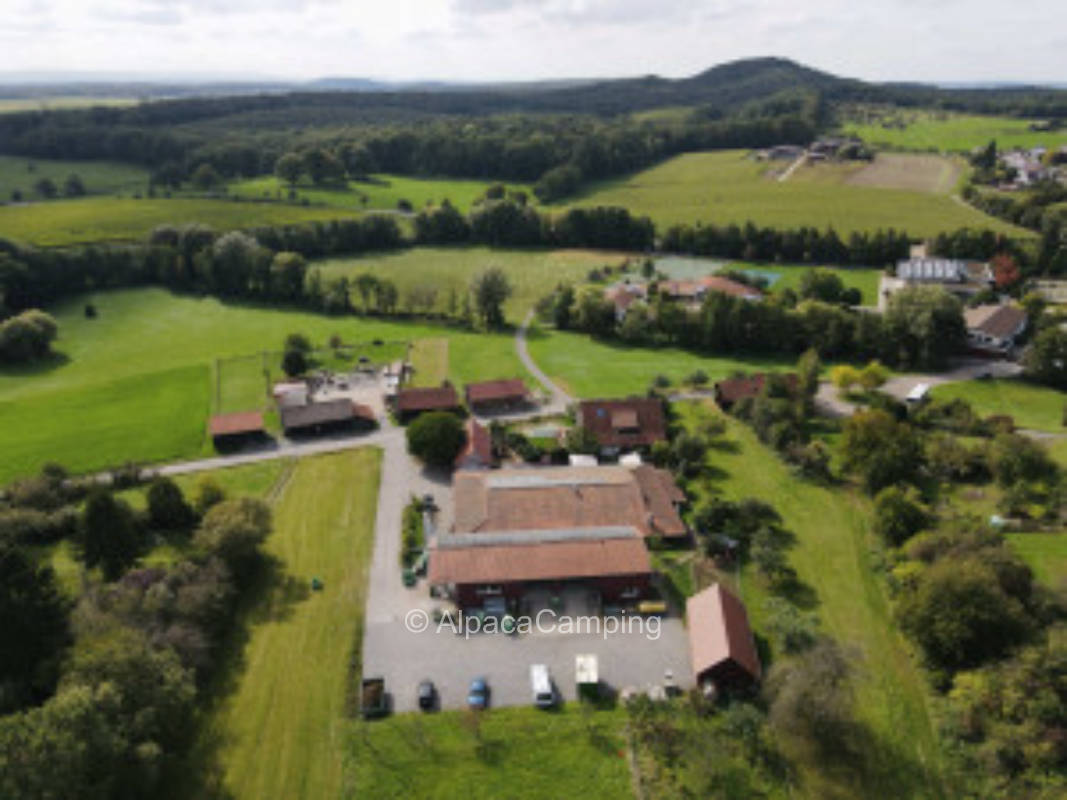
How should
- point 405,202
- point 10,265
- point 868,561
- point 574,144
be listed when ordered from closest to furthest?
point 868,561
point 10,265
point 405,202
point 574,144

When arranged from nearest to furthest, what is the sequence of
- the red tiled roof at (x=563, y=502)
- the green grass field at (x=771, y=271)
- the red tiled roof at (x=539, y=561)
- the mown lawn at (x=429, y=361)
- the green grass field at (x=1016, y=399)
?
the red tiled roof at (x=539, y=561) < the red tiled roof at (x=563, y=502) < the green grass field at (x=1016, y=399) < the mown lawn at (x=429, y=361) < the green grass field at (x=771, y=271)

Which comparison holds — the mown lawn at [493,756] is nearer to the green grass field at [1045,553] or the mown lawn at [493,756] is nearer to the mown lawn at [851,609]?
the mown lawn at [851,609]

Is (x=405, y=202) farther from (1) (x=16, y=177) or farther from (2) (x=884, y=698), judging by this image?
(2) (x=884, y=698)

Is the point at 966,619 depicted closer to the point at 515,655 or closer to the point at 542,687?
the point at 542,687

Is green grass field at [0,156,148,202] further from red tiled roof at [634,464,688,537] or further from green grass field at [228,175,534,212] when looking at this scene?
red tiled roof at [634,464,688,537]

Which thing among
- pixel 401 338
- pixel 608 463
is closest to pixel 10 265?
pixel 401 338

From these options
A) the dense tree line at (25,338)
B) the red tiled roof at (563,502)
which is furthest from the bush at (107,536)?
the dense tree line at (25,338)

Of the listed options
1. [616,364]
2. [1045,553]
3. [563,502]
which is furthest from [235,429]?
[1045,553]
